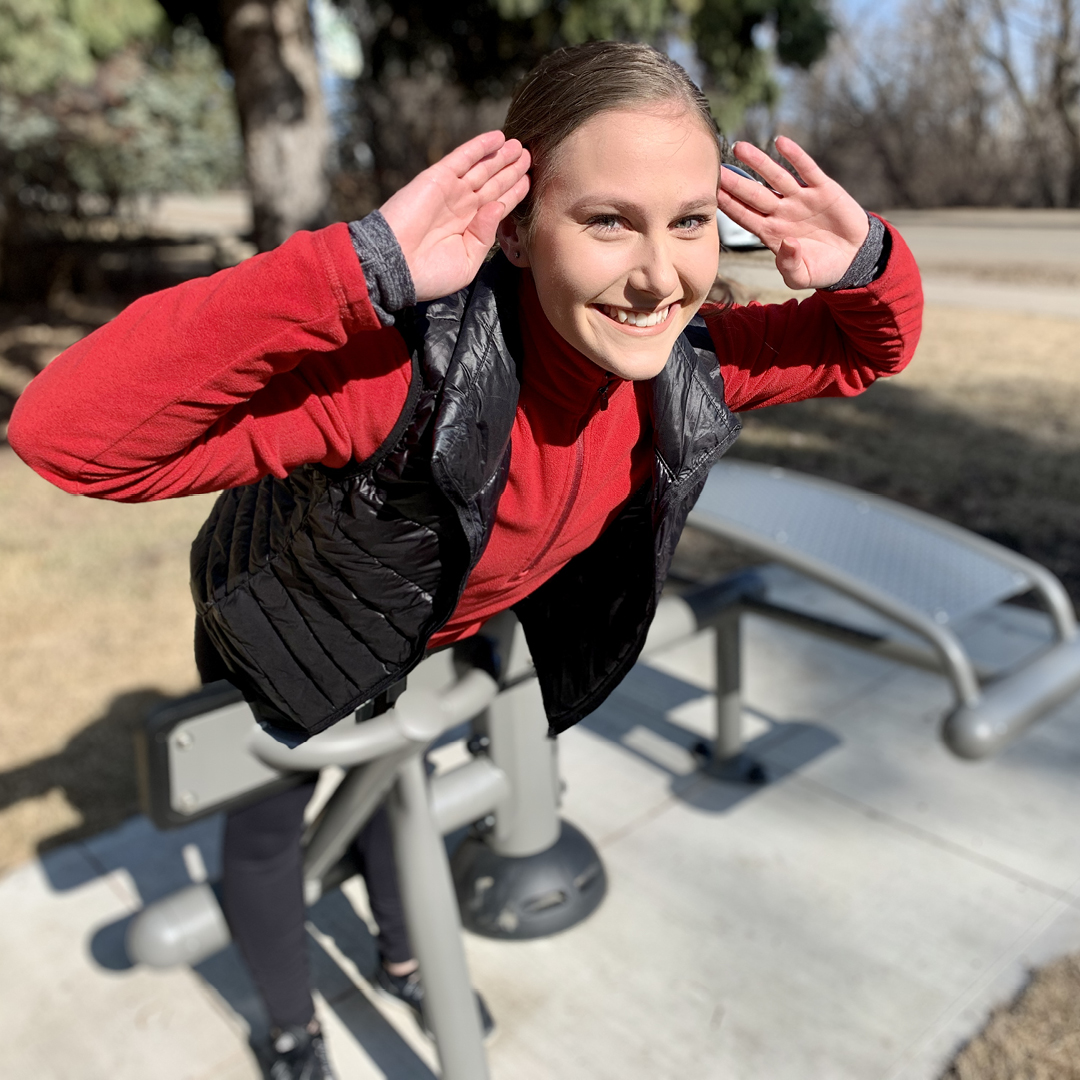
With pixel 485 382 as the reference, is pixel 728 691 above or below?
below

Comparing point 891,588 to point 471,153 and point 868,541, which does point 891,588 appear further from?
point 471,153

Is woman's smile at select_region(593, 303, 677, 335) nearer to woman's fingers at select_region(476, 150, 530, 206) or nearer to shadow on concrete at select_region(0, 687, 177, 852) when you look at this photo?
woman's fingers at select_region(476, 150, 530, 206)

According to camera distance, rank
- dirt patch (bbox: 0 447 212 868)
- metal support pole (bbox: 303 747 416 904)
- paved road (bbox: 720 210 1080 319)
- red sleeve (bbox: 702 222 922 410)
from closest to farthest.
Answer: red sleeve (bbox: 702 222 922 410)
metal support pole (bbox: 303 747 416 904)
dirt patch (bbox: 0 447 212 868)
paved road (bbox: 720 210 1080 319)

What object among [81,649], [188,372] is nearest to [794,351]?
[188,372]

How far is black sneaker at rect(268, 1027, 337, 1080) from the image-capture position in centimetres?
209

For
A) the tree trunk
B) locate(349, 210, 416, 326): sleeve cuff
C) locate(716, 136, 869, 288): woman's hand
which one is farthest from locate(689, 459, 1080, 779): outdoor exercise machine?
the tree trunk

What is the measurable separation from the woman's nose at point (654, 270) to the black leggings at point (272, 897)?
1.27 meters

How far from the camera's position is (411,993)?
2.33 m

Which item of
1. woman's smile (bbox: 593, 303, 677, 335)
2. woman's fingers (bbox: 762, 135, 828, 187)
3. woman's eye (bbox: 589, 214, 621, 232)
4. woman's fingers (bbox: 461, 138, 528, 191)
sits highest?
woman's fingers (bbox: 461, 138, 528, 191)

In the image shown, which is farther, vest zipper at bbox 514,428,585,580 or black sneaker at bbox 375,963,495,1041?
black sneaker at bbox 375,963,495,1041

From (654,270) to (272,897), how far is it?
1.50m

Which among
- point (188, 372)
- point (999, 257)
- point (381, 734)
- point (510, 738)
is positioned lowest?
point (999, 257)

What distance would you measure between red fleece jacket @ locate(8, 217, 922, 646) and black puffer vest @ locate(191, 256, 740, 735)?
39mm

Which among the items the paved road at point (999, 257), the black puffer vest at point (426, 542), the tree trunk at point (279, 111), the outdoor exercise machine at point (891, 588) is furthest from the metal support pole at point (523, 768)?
the paved road at point (999, 257)
